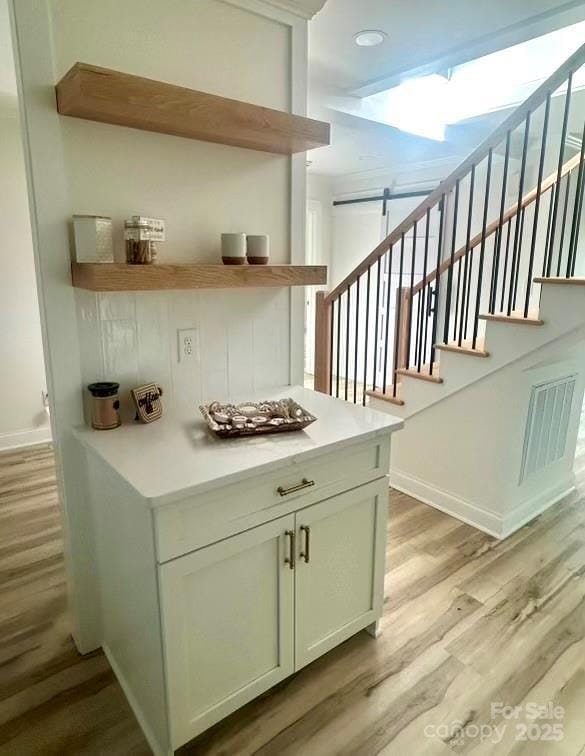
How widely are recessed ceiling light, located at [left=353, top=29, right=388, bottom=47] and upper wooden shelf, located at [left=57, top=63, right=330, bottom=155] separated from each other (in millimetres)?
1101

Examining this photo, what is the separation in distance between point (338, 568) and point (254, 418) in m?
0.60

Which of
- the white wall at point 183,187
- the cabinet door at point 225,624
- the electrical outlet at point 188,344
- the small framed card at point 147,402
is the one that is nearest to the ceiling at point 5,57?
the white wall at point 183,187

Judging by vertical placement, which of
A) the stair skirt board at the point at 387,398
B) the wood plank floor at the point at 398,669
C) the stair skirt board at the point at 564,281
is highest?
the stair skirt board at the point at 564,281

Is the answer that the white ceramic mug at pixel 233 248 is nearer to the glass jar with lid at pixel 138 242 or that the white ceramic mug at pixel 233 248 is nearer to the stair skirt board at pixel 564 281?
the glass jar with lid at pixel 138 242

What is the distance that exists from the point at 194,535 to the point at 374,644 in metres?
1.04

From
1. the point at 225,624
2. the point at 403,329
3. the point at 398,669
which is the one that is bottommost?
the point at 398,669

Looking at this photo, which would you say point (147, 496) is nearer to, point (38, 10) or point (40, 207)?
point (40, 207)

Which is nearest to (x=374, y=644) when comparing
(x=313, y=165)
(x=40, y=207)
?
(x=40, y=207)

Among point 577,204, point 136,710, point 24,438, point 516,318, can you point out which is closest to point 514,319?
point 516,318

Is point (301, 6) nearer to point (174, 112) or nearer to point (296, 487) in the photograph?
point (174, 112)

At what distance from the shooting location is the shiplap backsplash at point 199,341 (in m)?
1.62

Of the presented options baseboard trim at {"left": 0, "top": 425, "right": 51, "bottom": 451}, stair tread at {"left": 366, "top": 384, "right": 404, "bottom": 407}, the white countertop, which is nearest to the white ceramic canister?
the white countertop

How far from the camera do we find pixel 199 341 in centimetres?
183

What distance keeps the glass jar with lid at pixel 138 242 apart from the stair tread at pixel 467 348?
1683 millimetres
